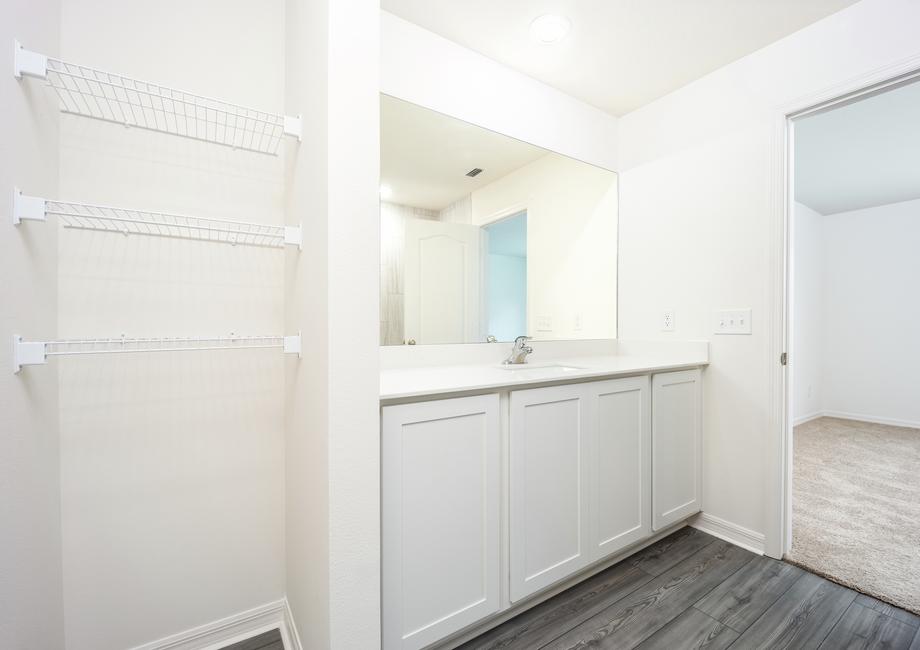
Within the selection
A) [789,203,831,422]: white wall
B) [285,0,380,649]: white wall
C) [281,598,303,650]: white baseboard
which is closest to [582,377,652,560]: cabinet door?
[285,0,380,649]: white wall

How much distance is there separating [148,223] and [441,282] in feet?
3.60

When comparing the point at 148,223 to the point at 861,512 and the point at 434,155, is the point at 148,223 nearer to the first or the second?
the point at 434,155

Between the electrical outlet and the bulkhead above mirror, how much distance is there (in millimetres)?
293

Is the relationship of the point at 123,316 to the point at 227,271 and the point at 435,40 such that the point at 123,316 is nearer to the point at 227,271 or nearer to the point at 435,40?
the point at 227,271

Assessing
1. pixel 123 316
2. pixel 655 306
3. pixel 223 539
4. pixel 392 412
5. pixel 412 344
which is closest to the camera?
pixel 392 412

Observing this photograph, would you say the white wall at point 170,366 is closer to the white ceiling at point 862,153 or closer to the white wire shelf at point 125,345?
the white wire shelf at point 125,345

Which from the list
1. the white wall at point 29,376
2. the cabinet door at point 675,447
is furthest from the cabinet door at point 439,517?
the cabinet door at point 675,447

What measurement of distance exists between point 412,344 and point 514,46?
149 centimetres

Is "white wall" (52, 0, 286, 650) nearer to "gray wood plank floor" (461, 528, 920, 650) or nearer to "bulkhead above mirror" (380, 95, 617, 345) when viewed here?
"bulkhead above mirror" (380, 95, 617, 345)

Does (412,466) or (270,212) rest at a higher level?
(270,212)

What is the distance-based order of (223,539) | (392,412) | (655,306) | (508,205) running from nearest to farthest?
(392,412), (223,539), (508,205), (655,306)

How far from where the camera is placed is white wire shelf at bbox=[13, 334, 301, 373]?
92 cm

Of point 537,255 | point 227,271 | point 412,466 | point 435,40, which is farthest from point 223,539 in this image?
point 435,40

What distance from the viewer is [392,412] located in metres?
1.11
